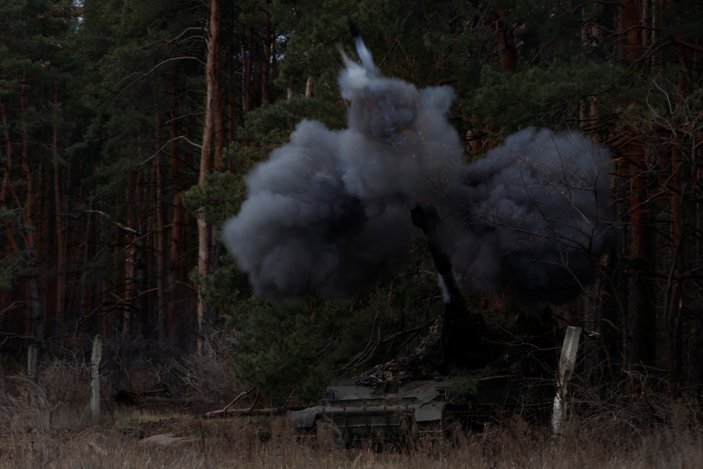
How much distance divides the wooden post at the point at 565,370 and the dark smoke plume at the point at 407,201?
6.21 ft

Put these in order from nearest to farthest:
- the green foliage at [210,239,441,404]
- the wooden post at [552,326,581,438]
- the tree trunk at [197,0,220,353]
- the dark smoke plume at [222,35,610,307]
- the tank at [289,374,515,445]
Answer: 1. the wooden post at [552,326,581,438]
2. the tank at [289,374,515,445]
3. the dark smoke plume at [222,35,610,307]
4. the green foliage at [210,239,441,404]
5. the tree trunk at [197,0,220,353]

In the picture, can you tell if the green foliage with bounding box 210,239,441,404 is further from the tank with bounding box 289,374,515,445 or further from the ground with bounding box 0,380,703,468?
the ground with bounding box 0,380,703,468

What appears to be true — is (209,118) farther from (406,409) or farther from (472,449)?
(472,449)

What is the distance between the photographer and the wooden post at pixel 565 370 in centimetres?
1121

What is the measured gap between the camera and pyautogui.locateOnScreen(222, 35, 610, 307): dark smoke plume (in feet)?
45.0

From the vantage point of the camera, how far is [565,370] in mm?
11562

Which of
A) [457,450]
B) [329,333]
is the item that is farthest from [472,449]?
[329,333]

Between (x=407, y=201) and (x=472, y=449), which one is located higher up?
(x=407, y=201)

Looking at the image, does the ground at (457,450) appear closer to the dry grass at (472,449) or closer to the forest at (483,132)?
the dry grass at (472,449)

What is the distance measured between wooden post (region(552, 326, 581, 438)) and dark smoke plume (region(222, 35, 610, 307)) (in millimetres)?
1892

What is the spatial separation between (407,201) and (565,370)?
3.66m

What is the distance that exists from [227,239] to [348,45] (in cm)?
418

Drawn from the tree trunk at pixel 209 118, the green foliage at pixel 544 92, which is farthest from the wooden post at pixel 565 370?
the tree trunk at pixel 209 118

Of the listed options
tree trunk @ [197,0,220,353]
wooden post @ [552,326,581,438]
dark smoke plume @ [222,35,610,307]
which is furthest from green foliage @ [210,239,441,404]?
tree trunk @ [197,0,220,353]
